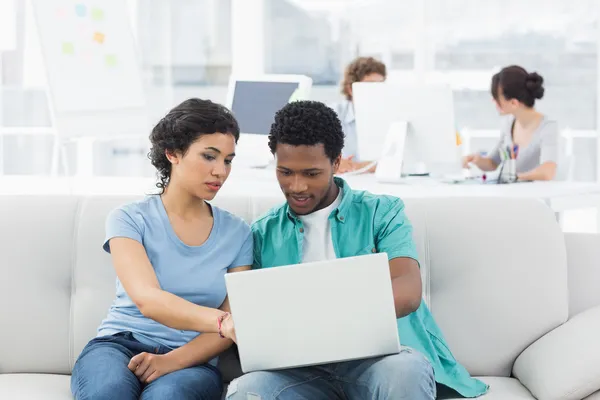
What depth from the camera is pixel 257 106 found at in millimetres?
3986

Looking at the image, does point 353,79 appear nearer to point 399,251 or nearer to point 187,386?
point 399,251

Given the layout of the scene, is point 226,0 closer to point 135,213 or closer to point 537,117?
point 537,117

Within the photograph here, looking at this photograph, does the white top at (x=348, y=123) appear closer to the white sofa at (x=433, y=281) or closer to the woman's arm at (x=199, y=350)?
the white sofa at (x=433, y=281)

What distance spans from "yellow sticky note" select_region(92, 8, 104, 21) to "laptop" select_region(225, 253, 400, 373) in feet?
12.7

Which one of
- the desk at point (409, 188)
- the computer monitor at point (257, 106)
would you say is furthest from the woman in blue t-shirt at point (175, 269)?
the computer monitor at point (257, 106)

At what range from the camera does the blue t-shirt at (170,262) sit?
1.97 meters

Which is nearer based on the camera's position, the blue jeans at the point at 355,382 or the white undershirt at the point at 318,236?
the blue jeans at the point at 355,382

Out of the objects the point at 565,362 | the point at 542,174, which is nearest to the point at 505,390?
the point at 565,362

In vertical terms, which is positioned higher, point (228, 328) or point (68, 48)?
point (68, 48)

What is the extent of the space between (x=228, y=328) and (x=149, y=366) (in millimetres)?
223

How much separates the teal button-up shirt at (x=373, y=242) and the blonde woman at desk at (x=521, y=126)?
2.08 meters

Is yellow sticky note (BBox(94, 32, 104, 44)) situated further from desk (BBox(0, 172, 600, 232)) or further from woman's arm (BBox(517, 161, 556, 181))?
woman's arm (BBox(517, 161, 556, 181))

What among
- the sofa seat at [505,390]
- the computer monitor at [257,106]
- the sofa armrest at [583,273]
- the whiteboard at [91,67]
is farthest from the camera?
the whiteboard at [91,67]

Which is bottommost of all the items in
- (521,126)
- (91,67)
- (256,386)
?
(256,386)
